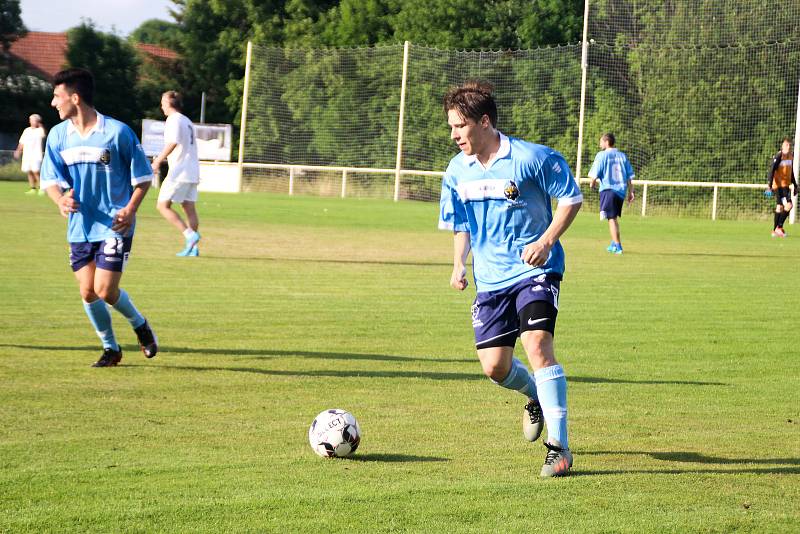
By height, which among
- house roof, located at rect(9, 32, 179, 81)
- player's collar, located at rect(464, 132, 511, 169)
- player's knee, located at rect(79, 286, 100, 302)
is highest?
house roof, located at rect(9, 32, 179, 81)

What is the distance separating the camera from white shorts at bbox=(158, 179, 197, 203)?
17.2 meters

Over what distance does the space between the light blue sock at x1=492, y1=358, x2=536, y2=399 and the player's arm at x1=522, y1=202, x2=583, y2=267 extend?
76 cm

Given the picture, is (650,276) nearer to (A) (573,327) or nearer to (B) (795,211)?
(A) (573,327)

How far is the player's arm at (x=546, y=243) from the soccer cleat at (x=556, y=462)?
0.87 meters

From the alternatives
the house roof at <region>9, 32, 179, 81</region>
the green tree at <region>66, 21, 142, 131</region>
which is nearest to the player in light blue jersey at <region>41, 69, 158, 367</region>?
the green tree at <region>66, 21, 142, 131</region>

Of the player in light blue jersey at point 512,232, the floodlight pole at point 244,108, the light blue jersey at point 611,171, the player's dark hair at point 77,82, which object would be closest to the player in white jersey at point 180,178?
the light blue jersey at point 611,171

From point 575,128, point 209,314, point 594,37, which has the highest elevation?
point 594,37

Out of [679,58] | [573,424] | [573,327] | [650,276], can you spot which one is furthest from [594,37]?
[573,424]

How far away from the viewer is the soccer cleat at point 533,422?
20.8ft

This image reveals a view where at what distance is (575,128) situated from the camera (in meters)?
37.4

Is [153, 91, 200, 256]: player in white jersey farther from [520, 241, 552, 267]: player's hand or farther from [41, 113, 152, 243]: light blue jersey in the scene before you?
[520, 241, 552, 267]: player's hand

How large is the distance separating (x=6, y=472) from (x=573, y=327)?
22.2ft

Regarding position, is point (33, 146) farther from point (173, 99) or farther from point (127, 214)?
point (127, 214)

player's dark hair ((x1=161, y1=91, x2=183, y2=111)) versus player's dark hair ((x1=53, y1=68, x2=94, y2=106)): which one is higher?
player's dark hair ((x1=161, y1=91, x2=183, y2=111))
